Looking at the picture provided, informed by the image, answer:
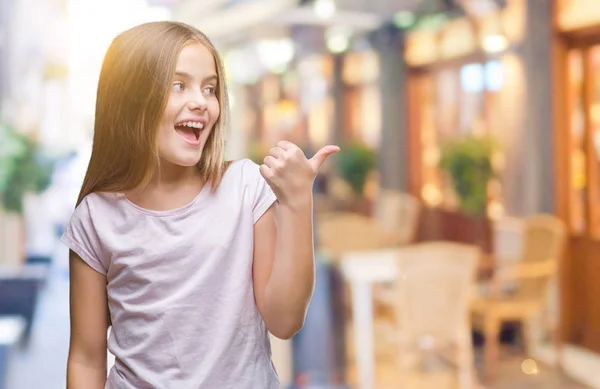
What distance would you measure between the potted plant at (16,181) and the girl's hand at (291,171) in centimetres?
300

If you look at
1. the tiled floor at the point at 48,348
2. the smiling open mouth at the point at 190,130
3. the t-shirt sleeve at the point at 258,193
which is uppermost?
the smiling open mouth at the point at 190,130

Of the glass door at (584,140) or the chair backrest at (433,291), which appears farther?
the glass door at (584,140)

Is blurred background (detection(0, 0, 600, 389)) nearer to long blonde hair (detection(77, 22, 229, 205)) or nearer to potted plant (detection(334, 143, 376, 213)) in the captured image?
potted plant (detection(334, 143, 376, 213))

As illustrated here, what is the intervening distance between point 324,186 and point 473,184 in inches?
36.8

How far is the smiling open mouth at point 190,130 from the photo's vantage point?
1094mm

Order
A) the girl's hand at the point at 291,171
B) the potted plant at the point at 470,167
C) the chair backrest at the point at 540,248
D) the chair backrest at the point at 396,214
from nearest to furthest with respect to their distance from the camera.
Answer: the girl's hand at the point at 291,171 < the chair backrest at the point at 540,248 < the potted plant at the point at 470,167 < the chair backrest at the point at 396,214

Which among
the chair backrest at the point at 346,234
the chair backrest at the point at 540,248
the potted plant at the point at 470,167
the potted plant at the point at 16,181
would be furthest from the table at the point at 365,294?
the potted plant at the point at 16,181

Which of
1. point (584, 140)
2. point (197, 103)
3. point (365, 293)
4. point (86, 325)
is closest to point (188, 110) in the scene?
point (197, 103)

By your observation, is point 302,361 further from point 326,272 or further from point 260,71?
point 260,71

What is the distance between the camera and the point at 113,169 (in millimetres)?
1131

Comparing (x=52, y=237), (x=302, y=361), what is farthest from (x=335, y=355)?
(x=52, y=237)

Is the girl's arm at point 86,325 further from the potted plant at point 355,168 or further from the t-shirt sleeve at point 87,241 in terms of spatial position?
the potted plant at point 355,168

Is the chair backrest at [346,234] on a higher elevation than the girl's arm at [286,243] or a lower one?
lower

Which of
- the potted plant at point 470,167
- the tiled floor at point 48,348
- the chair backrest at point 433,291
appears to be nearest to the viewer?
the tiled floor at point 48,348
